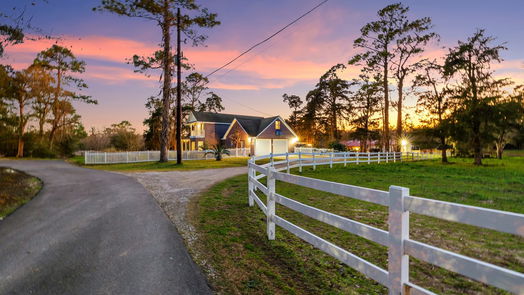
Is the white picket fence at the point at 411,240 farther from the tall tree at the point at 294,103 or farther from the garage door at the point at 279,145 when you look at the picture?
the tall tree at the point at 294,103

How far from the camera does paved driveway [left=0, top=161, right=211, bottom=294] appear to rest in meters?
3.29

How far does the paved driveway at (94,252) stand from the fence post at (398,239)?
6.69 ft

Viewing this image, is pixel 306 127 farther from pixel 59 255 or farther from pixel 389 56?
pixel 59 255

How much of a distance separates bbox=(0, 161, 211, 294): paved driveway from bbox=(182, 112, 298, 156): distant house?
101 feet

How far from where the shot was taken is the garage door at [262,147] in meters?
38.7

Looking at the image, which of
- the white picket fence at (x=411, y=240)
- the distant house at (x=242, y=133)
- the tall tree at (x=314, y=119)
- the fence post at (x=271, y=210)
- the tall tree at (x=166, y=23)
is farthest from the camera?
the tall tree at (x=314, y=119)

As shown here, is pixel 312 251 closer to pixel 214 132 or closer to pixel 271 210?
pixel 271 210

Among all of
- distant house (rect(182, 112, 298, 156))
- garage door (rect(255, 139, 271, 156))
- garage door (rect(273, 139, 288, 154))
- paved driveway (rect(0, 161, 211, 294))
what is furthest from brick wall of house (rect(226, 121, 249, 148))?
paved driveway (rect(0, 161, 211, 294))

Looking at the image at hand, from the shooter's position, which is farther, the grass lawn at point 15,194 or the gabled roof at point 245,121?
the gabled roof at point 245,121

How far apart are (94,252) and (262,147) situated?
116ft

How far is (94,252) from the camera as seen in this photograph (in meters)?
4.32

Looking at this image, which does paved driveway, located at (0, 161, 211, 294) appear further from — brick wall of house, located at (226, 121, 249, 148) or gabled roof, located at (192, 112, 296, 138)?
gabled roof, located at (192, 112, 296, 138)

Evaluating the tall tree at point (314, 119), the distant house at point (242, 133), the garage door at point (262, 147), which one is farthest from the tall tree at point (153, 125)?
the tall tree at point (314, 119)

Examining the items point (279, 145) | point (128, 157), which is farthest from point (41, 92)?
point (279, 145)
